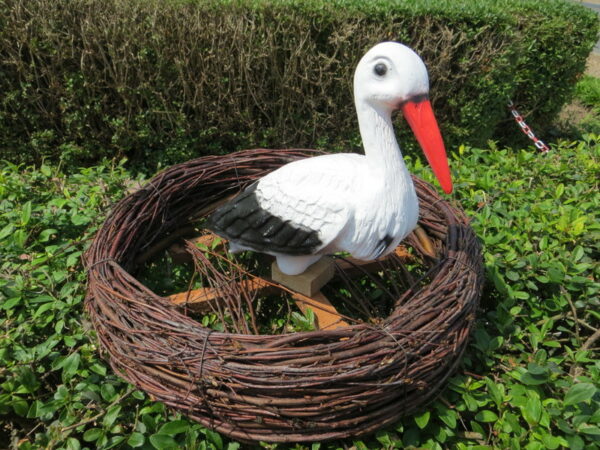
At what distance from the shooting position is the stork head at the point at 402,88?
3.09ft

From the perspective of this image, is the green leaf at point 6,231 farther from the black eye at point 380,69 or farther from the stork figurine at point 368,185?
the black eye at point 380,69

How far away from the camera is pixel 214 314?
1.39 meters

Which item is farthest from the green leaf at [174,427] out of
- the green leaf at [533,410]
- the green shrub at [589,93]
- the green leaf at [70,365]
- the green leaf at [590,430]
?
the green shrub at [589,93]

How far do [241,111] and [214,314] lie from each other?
5.47ft

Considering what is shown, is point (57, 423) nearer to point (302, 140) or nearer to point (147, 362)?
point (147, 362)

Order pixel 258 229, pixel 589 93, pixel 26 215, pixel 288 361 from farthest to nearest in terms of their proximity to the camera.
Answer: pixel 589 93 → pixel 26 215 → pixel 258 229 → pixel 288 361

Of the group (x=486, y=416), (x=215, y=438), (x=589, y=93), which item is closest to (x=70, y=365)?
(x=215, y=438)

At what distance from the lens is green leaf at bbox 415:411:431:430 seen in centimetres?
95

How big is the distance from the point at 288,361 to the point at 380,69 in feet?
2.28

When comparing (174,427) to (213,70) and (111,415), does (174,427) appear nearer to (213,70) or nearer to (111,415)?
(111,415)

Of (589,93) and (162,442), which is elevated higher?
(162,442)

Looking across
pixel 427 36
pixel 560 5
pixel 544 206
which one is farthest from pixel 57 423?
pixel 560 5

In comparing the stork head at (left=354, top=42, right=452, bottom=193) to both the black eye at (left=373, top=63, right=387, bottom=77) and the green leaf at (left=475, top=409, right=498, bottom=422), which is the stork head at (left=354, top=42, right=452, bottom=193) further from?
the green leaf at (left=475, top=409, right=498, bottom=422)

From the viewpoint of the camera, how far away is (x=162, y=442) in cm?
91
